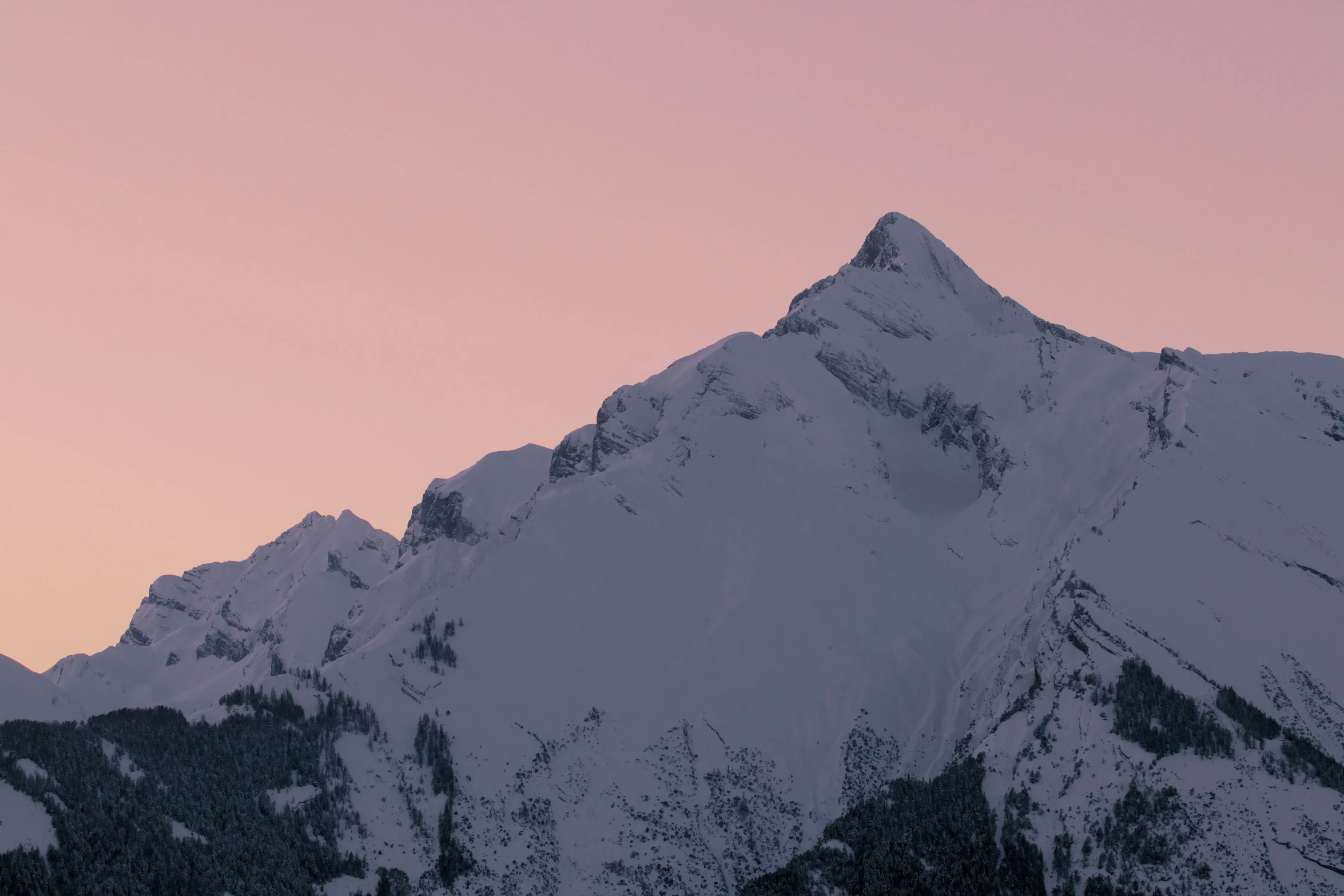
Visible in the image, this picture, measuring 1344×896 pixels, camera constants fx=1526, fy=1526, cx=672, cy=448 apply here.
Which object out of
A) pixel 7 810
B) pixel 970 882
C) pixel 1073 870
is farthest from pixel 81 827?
pixel 1073 870

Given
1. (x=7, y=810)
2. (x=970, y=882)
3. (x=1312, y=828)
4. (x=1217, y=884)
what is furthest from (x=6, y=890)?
(x=1312, y=828)

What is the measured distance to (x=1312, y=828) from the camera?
190500 millimetres

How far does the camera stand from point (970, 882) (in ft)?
656

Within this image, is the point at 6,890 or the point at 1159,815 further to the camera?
the point at 1159,815

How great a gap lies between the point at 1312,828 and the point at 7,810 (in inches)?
6492

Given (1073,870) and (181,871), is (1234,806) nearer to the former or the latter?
Result: (1073,870)

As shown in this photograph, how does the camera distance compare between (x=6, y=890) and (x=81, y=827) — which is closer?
(x=6, y=890)

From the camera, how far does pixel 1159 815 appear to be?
198 m

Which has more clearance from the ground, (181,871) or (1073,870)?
(181,871)

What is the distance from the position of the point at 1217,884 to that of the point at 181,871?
131359 mm

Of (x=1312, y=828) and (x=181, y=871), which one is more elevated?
(x=181, y=871)

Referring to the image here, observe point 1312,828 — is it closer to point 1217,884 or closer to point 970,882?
point 1217,884

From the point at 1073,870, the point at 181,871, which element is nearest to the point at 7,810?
the point at 181,871

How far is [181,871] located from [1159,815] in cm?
12707
